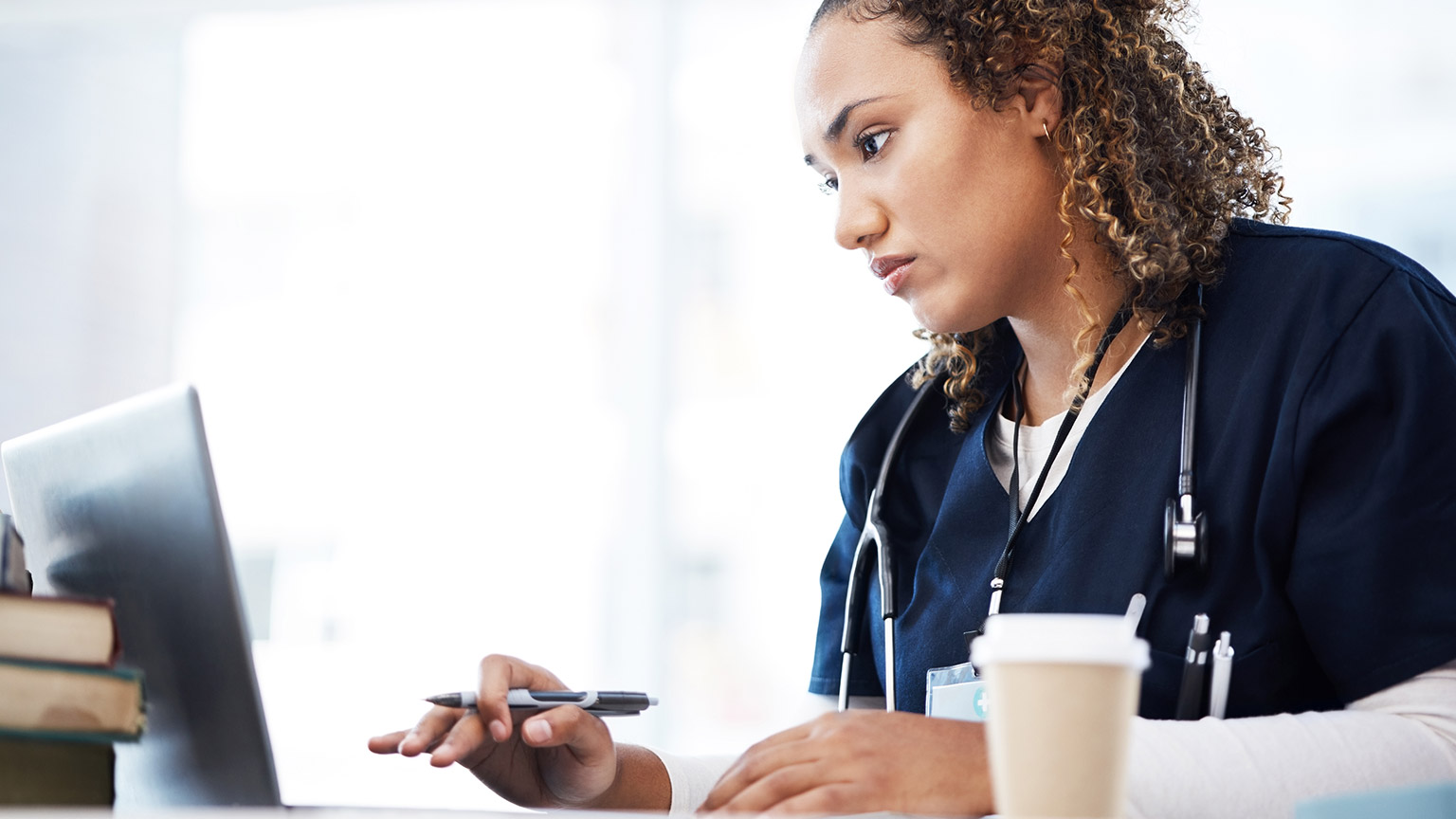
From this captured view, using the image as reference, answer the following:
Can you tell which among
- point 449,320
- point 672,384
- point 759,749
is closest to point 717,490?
point 672,384

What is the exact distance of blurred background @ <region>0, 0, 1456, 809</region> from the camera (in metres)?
2.55

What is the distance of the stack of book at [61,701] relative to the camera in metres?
0.59

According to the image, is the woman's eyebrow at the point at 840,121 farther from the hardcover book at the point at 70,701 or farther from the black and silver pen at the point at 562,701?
the hardcover book at the point at 70,701

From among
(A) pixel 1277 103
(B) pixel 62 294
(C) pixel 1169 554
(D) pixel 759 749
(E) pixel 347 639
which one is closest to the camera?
(D) pixel 759 749

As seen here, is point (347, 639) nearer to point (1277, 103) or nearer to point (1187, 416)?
point (1187, 416)

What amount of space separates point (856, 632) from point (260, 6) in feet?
7.96

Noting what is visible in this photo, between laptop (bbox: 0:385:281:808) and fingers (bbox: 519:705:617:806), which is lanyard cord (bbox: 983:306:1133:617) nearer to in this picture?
A: fingers (bbox: 519:705:617:806)

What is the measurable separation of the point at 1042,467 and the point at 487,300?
1.79 metres

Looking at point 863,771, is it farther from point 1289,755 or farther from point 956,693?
point 956,693

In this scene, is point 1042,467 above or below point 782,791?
above

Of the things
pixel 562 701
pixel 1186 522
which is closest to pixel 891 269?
pixel 1186 522

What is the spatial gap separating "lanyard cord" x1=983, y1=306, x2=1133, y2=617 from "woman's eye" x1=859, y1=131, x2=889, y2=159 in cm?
30

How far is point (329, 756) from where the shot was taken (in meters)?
2.52

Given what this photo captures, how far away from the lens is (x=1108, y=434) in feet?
3.59
